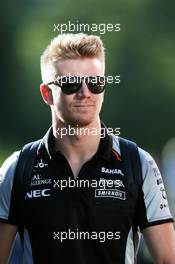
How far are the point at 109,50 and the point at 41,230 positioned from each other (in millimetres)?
678

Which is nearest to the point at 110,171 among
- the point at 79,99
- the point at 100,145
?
the point at 100,145

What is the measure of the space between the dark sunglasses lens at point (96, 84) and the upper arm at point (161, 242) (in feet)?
1.66

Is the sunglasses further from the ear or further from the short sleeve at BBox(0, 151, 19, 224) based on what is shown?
the short sleeve at BBox(0, 151, 19, 224)

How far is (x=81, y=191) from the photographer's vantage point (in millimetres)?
2432

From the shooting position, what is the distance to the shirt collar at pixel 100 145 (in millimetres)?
2443

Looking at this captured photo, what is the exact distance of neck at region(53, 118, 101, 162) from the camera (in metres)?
2.46

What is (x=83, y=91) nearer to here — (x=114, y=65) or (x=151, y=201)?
(x=114, y=65)

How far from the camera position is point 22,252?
2.42 metres

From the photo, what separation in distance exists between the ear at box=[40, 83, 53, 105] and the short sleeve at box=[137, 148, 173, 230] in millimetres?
389

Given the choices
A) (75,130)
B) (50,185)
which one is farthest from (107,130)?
(50,185)

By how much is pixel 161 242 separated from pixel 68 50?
727 millimetres

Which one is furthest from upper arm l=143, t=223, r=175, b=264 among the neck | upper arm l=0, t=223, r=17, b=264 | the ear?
the ear

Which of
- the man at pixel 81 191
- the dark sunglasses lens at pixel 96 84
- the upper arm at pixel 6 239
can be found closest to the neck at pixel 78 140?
the man at pixel 81 191

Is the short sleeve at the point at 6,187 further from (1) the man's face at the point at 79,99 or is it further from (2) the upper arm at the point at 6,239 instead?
(1) the man's face at the point at 79,99
